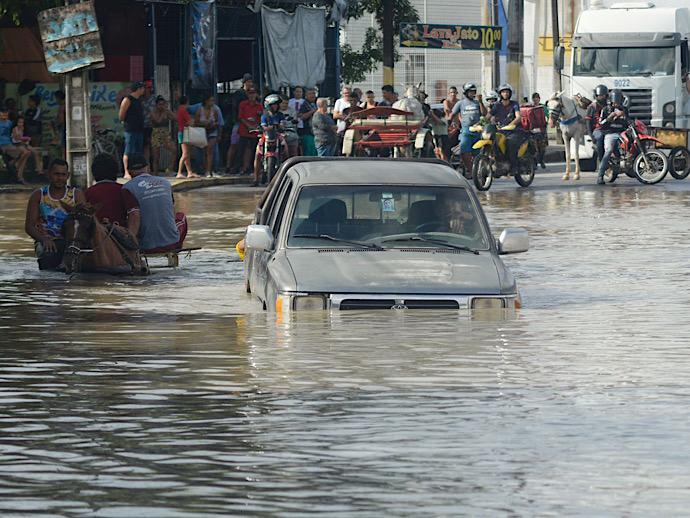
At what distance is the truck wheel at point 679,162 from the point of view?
32.2 m

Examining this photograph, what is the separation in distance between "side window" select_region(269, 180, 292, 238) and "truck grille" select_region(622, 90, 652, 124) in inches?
1064

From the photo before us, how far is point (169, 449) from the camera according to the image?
7715 mm

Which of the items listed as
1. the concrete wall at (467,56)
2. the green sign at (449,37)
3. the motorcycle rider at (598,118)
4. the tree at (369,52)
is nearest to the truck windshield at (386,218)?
the motorcycle rider at (598,118)

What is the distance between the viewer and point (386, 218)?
472 inches

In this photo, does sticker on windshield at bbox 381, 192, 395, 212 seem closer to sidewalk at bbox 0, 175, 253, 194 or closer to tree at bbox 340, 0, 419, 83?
sidewalk at bbox 0, 175, 253, 194

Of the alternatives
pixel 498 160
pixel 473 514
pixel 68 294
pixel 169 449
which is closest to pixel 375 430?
pixel 169 449

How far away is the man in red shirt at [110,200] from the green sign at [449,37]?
28.0 m

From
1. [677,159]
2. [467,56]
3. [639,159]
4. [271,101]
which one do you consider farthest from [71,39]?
[467,56]

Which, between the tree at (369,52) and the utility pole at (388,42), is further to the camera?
the tree at (369,52)

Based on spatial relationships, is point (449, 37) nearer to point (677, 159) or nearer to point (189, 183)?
point (677, 159)

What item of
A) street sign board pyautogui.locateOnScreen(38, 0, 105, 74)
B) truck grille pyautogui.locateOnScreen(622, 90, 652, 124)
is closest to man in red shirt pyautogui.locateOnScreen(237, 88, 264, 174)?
truck grille pyautogui.locateOnScreen(622, 90, 652, 124)

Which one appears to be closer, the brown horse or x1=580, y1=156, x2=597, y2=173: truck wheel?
the brown horse

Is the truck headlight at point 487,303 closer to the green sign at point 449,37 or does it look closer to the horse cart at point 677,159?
the horse cart at point 677,159

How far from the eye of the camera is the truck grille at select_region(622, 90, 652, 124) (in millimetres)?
38812
